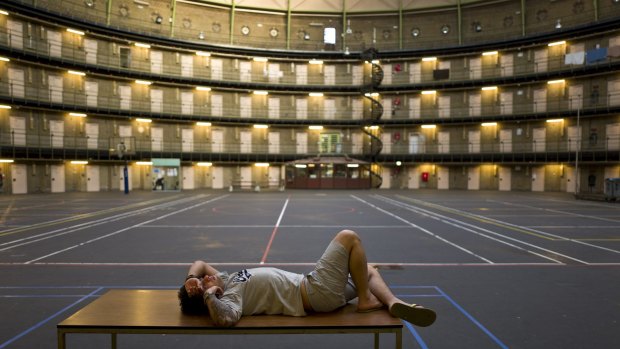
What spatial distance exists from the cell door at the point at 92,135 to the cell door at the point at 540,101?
161 ft

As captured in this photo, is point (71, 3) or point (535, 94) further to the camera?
point (535, 94)

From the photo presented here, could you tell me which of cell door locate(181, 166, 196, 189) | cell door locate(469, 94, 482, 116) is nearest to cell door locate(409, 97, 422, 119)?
cell door locate(469, 94, 482, 116)

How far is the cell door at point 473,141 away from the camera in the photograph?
1850 inches

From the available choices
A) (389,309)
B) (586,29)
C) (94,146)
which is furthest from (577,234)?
(94,146)

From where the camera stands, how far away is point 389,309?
386 cm

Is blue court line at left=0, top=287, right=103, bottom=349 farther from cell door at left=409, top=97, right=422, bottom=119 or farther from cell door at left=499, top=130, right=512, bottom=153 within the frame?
cell door at left=499, top=130, right=512, bottom=153

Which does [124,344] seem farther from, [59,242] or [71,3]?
[71,3]

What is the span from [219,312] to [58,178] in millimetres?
42493

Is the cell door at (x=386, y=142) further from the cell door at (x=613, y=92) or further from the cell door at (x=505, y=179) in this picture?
the cell door at (x=613, y=92)

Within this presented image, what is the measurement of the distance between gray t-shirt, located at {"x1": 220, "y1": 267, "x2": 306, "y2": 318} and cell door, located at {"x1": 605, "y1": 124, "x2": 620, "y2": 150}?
45.9m

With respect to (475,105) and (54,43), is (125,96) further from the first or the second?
(475,105)

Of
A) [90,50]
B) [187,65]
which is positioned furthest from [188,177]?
[90,50]

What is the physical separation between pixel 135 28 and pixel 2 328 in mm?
45205

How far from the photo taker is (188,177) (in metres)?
46.8
